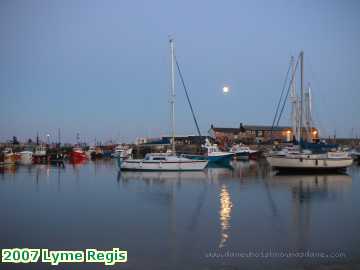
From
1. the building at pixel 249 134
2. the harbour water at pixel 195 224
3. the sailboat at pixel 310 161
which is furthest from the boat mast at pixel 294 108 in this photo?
the building at pixel 249 134

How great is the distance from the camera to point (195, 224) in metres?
15.4

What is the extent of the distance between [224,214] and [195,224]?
2479 millimetres

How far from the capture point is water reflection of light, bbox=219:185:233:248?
13219 mm

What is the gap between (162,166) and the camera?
4100 cm

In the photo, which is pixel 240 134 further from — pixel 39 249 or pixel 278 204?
pixel 39 249

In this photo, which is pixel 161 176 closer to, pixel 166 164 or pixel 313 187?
pixel 166 164

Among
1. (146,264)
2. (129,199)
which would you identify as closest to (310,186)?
(129,199)

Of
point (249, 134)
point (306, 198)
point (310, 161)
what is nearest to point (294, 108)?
point (310, 161)

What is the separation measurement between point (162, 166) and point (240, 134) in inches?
2589

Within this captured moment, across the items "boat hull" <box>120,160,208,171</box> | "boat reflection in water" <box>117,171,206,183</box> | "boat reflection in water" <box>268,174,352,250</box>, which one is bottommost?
"boat reflection in water" <box>117,171,206,183</box>

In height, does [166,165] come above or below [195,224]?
above

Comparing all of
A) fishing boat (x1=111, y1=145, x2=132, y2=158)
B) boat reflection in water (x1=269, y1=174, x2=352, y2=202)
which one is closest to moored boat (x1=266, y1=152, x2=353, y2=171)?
boat reflection in water (x1=269, y1=174, x2=352, y2=202)

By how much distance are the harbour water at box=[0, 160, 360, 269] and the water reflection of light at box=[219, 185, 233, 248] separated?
0.04m

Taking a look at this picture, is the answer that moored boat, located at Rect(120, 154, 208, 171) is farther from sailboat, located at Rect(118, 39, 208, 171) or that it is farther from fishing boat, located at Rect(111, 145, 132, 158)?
fishing boat, located at Rect(111, 145, 132, 158)
